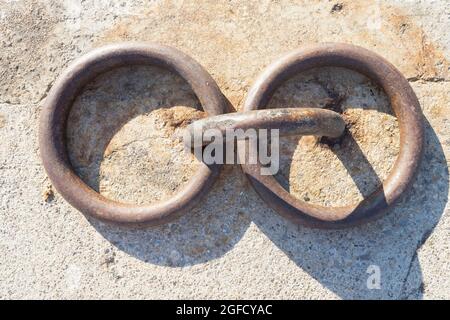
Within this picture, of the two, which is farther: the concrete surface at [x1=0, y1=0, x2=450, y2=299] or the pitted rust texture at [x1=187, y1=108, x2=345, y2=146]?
the concrete surface at [x1=0, y1=0, x2=450, y2=299]

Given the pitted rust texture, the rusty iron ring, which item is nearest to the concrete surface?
the rusty iron ring

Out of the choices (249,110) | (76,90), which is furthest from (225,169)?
(76,90)

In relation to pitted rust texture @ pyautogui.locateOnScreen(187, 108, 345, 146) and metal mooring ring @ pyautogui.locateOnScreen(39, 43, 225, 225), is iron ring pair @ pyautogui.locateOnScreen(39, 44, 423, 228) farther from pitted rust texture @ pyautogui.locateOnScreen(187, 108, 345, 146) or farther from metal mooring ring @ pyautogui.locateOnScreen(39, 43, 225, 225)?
pitted rust texture @ pyautogui.locateOnScreen(187, 108, 345, 146)

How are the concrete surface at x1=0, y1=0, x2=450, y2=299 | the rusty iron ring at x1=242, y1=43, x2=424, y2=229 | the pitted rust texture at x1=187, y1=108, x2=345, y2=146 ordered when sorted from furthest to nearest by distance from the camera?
1. the concrete surface at x1=0, y1=0, x2=450, y2=299
2. the rusty iron ring at x1=242, y1=43, x2=424, y2=229
3. the pitted rust texture at x1=187, y1=108, x2=345, y2=146

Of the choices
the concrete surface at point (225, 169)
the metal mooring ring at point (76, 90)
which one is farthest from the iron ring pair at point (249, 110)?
the concrete surface at point (225, 169)

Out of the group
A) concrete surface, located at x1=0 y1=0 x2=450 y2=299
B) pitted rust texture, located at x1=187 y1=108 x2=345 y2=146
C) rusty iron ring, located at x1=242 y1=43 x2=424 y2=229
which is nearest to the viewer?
pitted rust texture, located at x1=187 y1=108 x2=345 y2=146

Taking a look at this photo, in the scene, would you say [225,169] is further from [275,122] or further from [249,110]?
[275,122]

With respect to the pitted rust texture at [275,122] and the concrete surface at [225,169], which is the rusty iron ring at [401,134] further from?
the pitted rust texture at [275,122]
